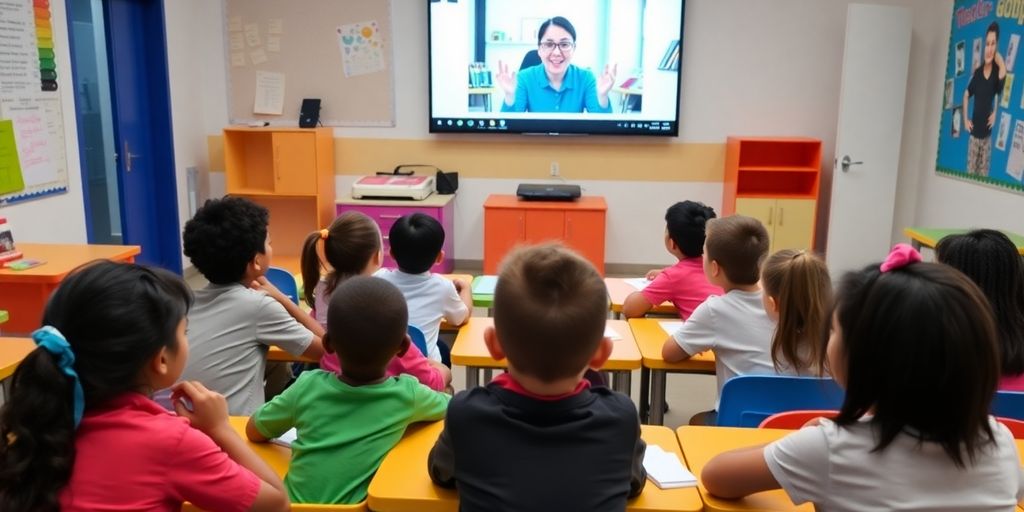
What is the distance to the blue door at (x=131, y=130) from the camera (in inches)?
198

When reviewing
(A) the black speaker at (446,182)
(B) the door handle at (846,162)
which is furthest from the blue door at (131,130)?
(B) the door handle at (846,162)

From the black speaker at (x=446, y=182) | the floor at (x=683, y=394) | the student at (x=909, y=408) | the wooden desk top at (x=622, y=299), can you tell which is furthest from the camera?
the black speaker at (x=446, y=182)

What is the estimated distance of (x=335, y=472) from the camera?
151cm

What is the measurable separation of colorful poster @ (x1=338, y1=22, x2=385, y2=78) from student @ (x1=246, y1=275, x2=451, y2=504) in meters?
4.78

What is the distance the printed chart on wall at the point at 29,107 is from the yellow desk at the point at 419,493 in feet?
11.3

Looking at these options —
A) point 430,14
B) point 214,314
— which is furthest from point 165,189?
point 214,314

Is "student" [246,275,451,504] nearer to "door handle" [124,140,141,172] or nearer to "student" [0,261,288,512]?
"student" [0,261,288,512]

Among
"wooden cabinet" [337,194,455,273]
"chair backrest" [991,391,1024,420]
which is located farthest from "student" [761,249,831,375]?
"wooden cabinet" [337,194,455,273]

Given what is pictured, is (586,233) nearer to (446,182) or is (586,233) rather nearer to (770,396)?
(446,182)

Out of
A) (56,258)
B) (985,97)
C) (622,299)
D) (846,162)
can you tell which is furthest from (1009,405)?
(846,162)

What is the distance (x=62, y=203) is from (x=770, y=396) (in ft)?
13.6

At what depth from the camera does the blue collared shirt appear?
19.4ft

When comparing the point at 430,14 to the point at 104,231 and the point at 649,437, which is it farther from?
the point at 649,437

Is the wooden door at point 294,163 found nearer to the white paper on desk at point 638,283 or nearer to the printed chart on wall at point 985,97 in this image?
the white paper on desk at point 638,283
